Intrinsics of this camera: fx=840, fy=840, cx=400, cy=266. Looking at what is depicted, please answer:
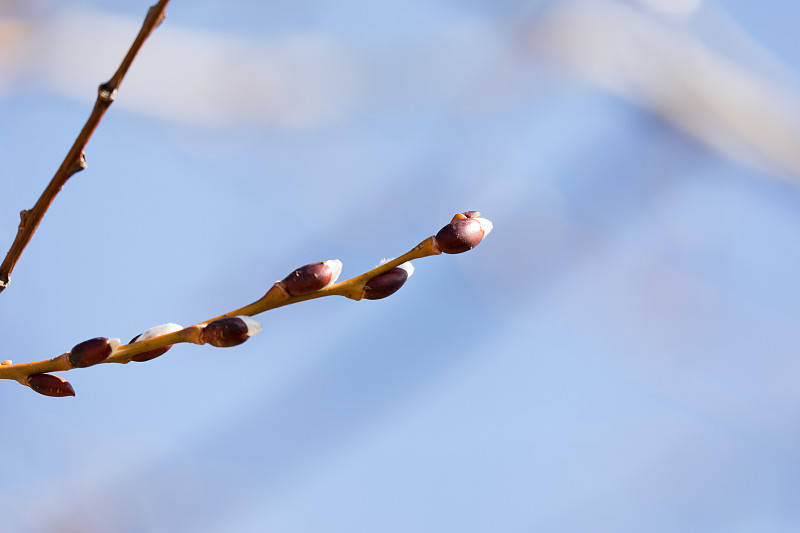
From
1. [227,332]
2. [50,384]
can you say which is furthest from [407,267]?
[50,384]

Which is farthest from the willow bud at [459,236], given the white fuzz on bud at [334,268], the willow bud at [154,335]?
the willow bud at [154,335]

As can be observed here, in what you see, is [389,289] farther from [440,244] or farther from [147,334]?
[147,334]

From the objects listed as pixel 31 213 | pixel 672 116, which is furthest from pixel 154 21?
pixel 672 116

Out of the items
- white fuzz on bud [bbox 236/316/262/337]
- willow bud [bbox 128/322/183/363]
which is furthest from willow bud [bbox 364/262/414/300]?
willow bud [bbox 128/322/183/363]

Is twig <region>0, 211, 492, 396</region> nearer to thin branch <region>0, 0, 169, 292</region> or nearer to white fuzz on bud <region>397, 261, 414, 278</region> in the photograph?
white fuzz on bud <region>397, 261, 414, 278</region>

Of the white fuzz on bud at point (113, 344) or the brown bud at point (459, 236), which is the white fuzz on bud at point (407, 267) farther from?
the white fuzz on bud at point (113, 344)

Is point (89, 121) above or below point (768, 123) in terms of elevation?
below

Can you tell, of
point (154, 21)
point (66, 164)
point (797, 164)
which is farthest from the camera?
point (797, 164)
